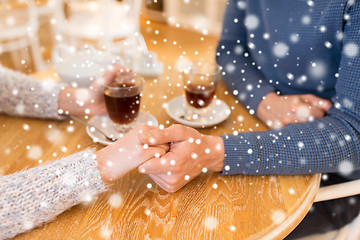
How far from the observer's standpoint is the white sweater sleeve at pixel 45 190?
0.53 meters

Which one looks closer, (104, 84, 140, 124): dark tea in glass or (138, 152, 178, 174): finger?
(138, 152, 178, 174): finger

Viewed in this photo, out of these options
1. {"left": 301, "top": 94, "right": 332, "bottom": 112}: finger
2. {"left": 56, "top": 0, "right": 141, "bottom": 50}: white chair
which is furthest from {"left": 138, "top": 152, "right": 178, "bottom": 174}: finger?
{"left": 56, "top": 0, "right": 141, "bottom": 50}: white chair

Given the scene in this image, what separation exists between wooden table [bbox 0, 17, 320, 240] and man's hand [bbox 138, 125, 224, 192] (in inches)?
0.9

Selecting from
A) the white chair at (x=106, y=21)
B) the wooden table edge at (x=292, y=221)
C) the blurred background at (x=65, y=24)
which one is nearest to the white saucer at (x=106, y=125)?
the wooden table edge at (x=292, y=221)

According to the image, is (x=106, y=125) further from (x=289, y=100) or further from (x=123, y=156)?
(x=289, y=100)

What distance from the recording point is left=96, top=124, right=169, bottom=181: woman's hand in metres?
0.62

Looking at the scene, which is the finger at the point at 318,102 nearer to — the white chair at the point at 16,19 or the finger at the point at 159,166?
the finger at the point at 159,166

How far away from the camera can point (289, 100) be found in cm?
90

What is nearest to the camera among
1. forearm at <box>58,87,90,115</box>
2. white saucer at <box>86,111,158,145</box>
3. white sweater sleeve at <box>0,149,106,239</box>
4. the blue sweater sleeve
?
white sweater sleeve at <box>0,149,106,239</box>

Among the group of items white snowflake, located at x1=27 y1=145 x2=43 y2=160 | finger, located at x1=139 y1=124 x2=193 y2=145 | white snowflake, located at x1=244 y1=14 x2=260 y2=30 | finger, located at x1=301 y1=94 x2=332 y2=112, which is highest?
white snowflake, located at x1=244 y1=14 x2=260 y2=30

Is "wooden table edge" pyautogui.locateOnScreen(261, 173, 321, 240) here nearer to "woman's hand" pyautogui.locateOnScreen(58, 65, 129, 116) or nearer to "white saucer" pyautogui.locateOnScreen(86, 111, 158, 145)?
"white saucer" pyautogui.locateOnScreen(86, 111, 158, 145)

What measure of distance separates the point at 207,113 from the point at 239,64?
0.96 feet

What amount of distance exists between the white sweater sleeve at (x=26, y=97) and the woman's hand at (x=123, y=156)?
27 centimetres

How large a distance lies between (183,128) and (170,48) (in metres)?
2.71
